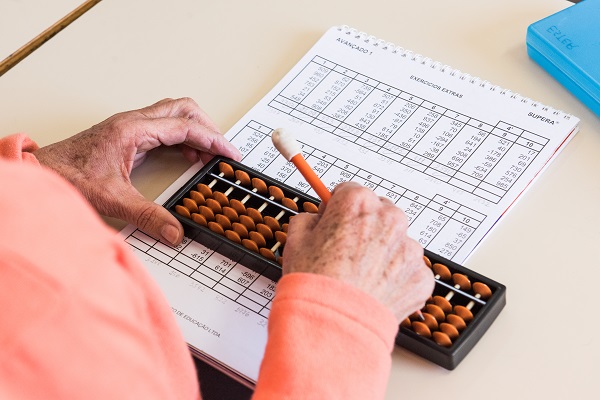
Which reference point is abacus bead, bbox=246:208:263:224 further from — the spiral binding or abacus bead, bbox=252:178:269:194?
the spiral binding

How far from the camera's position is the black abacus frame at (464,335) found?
36.8 inches

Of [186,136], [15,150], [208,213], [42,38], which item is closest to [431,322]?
[208,213]

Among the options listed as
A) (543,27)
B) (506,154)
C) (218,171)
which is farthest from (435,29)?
(218,171)

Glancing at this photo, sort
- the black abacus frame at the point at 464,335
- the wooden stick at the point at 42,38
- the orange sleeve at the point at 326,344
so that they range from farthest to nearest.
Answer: the wooden stick at the point at 42,38 < the black abacus frame at the point at 464,335 < the orange sleeve at the point at 326,344

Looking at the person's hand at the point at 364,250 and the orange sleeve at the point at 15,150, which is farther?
the orange sleeve at the point at 15,150

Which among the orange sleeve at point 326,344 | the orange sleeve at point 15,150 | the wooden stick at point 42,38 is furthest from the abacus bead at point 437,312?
the wooden stick at point 42,38

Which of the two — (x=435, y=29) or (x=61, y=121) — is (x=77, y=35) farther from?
(x=435, y=29)

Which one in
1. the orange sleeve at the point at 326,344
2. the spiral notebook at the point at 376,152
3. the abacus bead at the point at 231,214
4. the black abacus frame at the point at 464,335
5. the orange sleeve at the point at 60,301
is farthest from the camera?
the abacus bead at the point at 231,214

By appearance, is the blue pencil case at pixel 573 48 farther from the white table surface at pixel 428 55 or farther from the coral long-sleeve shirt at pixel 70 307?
the coral long-sleeve shirt at pixel 70 307

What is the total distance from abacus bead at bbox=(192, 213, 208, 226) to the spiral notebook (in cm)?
3

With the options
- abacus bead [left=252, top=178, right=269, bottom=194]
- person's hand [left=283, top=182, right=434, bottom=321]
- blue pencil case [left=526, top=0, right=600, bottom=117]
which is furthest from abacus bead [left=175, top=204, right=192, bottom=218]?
blue pencil case [left=526, top=0, right=600, bottom=117]

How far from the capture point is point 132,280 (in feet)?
2.22

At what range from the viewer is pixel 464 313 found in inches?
38.1

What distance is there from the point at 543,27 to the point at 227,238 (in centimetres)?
61
